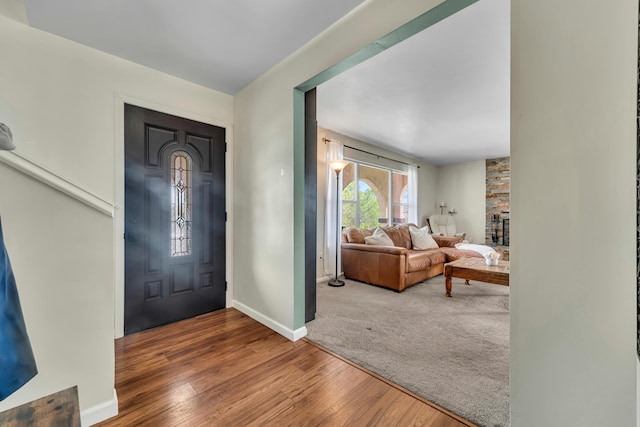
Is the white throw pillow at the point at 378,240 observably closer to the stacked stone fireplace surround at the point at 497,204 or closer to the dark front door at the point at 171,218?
the dark front door at the point at 171,218

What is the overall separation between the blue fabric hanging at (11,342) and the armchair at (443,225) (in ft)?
22.2

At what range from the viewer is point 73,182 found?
1.35m

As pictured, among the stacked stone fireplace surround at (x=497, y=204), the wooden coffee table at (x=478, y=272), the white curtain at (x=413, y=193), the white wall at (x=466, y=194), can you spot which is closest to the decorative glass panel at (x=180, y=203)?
the wooden coffee table at (x=478, y=272)

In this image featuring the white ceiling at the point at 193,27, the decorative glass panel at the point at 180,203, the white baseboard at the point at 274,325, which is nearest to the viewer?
the white ceiling at the point at 193,27

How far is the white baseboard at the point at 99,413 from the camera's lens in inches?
52.8

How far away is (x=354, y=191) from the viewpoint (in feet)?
16.1

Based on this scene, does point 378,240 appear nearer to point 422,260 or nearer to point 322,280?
point 422,260

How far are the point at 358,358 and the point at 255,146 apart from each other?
7.03 ft

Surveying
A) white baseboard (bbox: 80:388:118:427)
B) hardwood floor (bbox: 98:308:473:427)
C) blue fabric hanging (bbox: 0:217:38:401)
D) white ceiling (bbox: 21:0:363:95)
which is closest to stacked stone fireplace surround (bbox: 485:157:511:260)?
hardwood floor (bbox: 98:308:473:427)

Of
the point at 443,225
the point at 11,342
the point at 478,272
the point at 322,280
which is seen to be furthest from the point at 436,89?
the point at 443,225

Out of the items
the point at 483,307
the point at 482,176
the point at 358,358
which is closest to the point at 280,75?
the point at 358,358

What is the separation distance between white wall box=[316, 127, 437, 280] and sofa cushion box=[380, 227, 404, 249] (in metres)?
1.23

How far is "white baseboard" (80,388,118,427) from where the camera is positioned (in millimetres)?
1341

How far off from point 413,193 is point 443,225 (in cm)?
127
